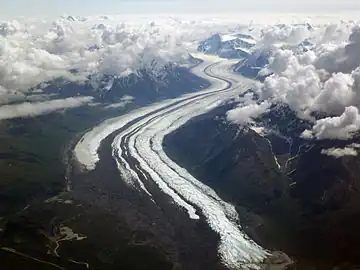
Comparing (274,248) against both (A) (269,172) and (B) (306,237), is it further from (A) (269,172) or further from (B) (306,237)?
(A) (269,172)

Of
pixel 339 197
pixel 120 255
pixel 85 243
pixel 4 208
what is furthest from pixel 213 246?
pixel 4 208

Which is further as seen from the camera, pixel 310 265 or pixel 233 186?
pixel 233 186

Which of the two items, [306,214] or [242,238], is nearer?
[242,238]

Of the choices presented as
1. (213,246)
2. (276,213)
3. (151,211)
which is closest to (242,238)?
(213,246)

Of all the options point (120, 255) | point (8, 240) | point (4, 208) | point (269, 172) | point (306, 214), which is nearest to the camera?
point (120, 255)

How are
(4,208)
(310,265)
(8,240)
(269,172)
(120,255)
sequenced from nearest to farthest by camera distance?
(310,265) < (120,255) < (8,240) < (4,208) < (269,172)

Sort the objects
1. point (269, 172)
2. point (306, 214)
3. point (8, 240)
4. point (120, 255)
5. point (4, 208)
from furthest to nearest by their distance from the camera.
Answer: point (269, 172) < point (4, 208) < point (306, 214) < point (8, 240) < point (120, 255)

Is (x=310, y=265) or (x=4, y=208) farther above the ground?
(x=310, y=265)

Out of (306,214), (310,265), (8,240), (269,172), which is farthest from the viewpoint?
(269,172)

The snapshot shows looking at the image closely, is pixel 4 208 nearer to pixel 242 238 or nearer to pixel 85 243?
pixel 85 243
